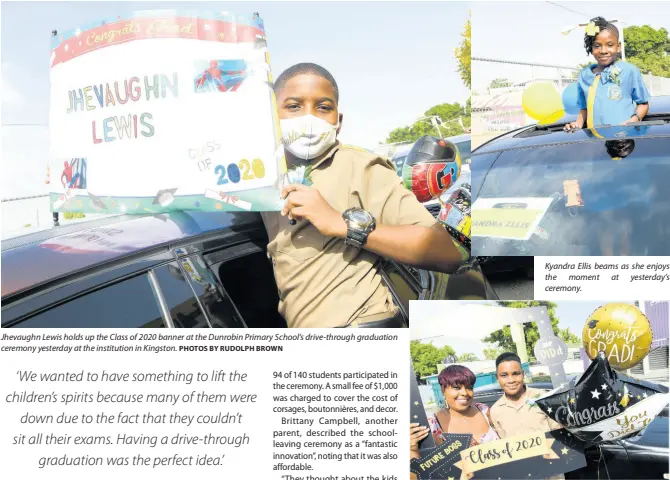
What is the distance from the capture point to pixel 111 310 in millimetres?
2209

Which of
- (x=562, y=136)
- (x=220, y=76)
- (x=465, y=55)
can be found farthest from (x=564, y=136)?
(x=220, y=76)

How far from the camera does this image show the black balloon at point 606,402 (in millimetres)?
2688

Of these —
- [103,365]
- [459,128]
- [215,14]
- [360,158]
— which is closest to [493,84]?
[459,128]

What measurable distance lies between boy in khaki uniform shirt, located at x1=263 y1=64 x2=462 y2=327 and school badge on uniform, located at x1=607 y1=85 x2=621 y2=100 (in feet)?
3.00

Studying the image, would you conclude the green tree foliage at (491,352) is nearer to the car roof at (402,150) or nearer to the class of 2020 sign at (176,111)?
the car roof at (402,150)

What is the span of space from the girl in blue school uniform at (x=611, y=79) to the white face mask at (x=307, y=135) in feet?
3.62

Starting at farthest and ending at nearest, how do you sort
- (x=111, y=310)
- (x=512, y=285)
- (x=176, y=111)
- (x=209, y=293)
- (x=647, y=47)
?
1. (x=512, y=285)
2. (x=647, y=47)
3. (x=176, y=111)
4. (x=209, y=293)
5. (x=111, y=310)

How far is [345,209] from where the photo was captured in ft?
8.57

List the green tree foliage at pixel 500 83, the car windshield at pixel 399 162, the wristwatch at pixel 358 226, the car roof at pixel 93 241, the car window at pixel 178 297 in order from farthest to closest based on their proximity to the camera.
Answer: the car windshield at pixel 399 162
the green tree foliage at pixel 500 83
the wristwatch at pixel 358 226
the car window at pixel 178 297
the car roof at pixel 93 241

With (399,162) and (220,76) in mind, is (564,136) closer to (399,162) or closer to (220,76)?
(399,162)

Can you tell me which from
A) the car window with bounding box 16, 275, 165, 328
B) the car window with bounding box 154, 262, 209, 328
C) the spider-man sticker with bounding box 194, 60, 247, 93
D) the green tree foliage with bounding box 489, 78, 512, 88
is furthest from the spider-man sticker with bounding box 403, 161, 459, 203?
the car window with bounding box 16, 275, 165, 328

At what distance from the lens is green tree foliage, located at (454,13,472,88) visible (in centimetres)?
285

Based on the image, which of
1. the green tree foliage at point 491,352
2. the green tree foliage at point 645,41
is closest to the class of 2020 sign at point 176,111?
the green tree foliage at point 491,352

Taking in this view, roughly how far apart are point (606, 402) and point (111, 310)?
1.95 meters
